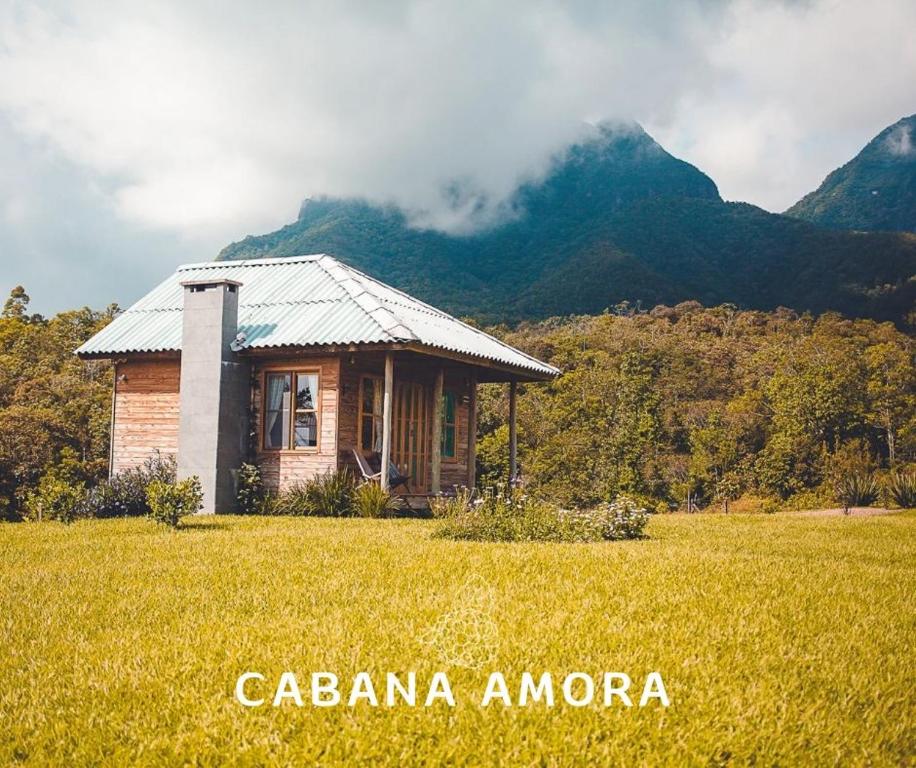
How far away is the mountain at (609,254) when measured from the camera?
2095 inches

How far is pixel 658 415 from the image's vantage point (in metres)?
35.8

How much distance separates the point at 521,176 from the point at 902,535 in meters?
79.2

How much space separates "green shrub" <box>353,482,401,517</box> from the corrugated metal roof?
2437mm

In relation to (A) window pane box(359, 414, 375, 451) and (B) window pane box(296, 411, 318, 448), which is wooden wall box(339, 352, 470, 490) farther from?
(B) window pane box(296, 411, 318, 448)

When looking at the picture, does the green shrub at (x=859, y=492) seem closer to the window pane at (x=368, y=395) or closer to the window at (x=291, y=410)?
the window pane at (x=368, y=395)

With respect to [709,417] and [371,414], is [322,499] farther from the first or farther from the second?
[709,417]

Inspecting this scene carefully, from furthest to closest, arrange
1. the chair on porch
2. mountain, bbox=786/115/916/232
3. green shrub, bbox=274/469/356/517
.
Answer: mountain, bbox=786/115/916/232 < the chair on porch < green shrub, bbox=274/469/356/517

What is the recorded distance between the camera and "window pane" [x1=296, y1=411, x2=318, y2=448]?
15.7 metres

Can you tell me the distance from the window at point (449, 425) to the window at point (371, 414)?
2.78 m

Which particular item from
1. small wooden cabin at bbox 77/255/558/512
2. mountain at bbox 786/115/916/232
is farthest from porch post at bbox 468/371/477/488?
mountain at bbox 786/115/916/232

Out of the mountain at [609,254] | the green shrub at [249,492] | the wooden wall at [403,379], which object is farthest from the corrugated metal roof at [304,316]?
the mountain at [609,254]

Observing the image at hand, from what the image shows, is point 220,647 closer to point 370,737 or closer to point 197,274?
point 370,737

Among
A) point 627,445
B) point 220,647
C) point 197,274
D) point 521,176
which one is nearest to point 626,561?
point 220,647

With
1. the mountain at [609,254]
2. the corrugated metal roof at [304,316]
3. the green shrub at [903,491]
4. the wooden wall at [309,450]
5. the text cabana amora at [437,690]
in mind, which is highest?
the mountain at [609,254]
